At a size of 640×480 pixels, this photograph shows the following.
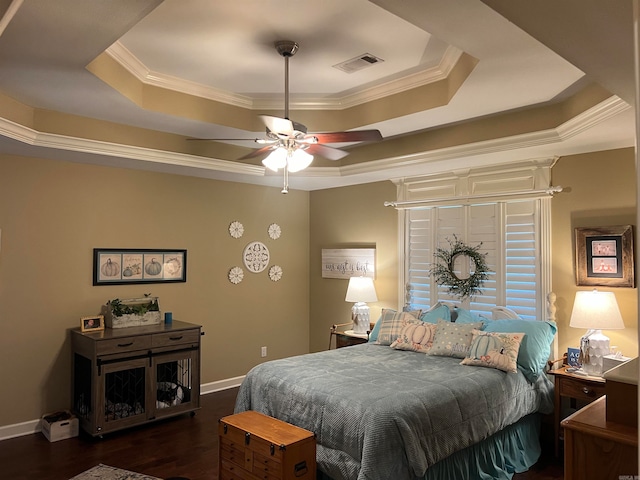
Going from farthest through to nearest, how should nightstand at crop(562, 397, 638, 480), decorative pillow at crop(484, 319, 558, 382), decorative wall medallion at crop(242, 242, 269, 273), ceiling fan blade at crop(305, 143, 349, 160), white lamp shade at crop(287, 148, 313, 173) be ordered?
decorative wall medallion at crop(242, 242, 269, 273)
decorative pillow at crop(484, 319, 558, 382)
ceiling fan blade at crop(305, 143, 349, 160)
white lamp shade at crop(287, 148, 313, 173)
nightstand at crop(562, 397, 638, 480)

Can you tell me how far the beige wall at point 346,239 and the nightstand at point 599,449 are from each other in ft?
12.2

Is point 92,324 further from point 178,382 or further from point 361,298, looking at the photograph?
point 361,298

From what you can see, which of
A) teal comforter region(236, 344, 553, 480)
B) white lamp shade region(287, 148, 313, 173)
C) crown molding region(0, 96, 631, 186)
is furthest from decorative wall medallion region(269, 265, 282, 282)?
white lamp shade region(287, 148, 313, 173)

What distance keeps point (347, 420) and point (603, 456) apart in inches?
58.0

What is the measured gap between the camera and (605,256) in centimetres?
386

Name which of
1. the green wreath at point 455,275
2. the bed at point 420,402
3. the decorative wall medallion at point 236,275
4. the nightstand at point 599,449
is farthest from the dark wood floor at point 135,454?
the nightstand at point 599,449

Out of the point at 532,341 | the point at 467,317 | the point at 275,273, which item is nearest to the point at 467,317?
the point at 467,317

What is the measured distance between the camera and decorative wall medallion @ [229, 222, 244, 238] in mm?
5756

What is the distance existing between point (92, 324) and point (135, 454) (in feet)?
4.37

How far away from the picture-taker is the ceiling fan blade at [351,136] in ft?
10.1

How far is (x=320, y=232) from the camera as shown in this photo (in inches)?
255

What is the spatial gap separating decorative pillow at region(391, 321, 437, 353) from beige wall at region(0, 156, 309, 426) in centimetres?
224

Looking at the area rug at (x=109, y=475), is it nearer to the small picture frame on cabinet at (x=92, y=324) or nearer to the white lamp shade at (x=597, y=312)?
the small picture frame on cabinet at (x=92, y=324)

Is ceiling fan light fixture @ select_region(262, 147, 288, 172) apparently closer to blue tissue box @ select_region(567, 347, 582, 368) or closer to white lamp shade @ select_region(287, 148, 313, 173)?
white lamp shade @ select_region(287, 148, 313, 173)
